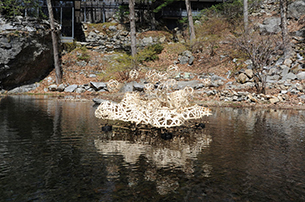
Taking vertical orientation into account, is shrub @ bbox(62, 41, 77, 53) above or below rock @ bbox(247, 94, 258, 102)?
above

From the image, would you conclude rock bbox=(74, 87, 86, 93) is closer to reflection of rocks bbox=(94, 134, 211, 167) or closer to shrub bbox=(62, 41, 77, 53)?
shrub bbox=(62, 41, 77, 53)

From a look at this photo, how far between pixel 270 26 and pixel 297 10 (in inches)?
168

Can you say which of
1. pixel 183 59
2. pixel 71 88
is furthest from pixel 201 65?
pixel 71 88

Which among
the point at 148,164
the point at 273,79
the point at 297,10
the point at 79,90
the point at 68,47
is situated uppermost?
the point at 297,10

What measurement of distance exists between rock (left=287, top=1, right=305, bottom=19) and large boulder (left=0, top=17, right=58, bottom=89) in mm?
27169

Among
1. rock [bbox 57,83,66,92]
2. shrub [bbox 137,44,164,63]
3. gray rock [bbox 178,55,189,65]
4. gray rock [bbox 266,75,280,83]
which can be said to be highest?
shrub [bbox 137,44,164,63]

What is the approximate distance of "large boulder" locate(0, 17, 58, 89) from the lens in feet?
69.3

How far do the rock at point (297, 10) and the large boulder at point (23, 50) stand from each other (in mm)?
27169

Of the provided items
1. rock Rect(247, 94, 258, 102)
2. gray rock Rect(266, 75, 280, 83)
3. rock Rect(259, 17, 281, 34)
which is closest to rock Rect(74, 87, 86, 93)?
rock Rect(247, 94, 258, 102)

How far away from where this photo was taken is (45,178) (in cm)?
400

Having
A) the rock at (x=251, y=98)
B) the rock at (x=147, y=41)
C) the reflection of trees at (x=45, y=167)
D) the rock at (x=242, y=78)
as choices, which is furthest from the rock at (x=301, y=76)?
the rock at (x=147, y=41)

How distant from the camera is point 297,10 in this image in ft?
87.4

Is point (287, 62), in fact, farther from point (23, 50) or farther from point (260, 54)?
point (23, 50)

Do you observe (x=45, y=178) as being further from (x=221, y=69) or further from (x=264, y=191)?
(x=221, y=69)
